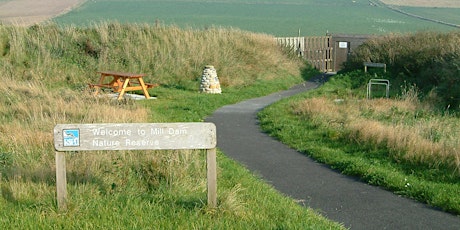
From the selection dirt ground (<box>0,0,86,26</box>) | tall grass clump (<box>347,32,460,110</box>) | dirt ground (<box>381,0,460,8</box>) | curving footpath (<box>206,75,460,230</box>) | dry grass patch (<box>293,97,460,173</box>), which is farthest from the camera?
dirt ground (<box>381,0,460,8</box>)

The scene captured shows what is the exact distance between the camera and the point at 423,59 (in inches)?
961

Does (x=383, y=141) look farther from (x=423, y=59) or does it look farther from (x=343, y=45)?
(x=343, y=45)

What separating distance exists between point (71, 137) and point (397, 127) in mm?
7758

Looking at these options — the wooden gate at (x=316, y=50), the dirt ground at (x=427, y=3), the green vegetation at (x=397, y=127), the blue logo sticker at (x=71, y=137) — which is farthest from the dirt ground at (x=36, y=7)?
the blue logo sticker at (x=71, y=137)

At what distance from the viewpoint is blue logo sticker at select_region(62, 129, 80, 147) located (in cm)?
646

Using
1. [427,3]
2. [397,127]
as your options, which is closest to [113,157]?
[397,127]

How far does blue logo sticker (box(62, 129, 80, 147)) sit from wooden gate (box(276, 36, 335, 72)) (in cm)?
2919

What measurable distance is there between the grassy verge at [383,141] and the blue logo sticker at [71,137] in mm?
4659

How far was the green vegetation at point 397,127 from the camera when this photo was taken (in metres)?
9.35

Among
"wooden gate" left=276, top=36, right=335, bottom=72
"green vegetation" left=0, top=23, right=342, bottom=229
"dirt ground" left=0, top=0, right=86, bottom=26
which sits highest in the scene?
"dirt ground" left=0, top=0, right=86, bottom=26

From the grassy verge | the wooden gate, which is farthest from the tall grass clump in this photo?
the wooden gate

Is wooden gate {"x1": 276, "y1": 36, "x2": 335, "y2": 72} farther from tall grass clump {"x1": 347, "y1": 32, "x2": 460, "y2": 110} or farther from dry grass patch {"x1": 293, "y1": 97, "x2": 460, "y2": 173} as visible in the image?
dry grass patch {"x1": 293, "y1": 97, "x2": 460, "y2": 173}

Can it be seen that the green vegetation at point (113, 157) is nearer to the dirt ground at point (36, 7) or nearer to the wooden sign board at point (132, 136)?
the wooden sign board at point (132, 136)

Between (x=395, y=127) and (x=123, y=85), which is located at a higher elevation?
(x=395, y=127)
